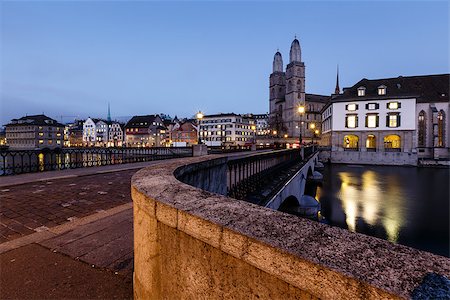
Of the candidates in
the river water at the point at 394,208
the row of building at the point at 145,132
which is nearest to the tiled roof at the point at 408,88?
the river water at the point at 394,208

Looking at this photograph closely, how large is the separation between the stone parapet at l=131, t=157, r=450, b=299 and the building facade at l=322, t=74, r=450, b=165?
53592mm

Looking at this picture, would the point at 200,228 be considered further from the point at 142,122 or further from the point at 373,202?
the point at 142,122

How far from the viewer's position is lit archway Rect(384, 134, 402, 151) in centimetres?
4794

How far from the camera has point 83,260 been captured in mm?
3281

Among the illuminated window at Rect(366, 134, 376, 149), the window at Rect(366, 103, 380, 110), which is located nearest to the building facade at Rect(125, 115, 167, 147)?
the illuminated window at Rect(366, 134, 376, 149)

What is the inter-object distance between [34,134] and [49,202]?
102360mm

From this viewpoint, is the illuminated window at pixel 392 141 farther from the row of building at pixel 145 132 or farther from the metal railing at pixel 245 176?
the metal railing at pixel 245 176

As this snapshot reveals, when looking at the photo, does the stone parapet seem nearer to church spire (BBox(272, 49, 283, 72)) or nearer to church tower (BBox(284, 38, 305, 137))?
church tower (BBox(284, 38, 305, 137))

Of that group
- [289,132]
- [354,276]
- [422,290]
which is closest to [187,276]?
[354,276]

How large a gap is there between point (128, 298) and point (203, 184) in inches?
93.4

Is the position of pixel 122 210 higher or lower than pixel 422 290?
lower

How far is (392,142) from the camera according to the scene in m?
51.0

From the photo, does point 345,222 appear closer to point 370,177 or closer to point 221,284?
point 221,284

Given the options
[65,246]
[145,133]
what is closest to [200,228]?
[65,246]
